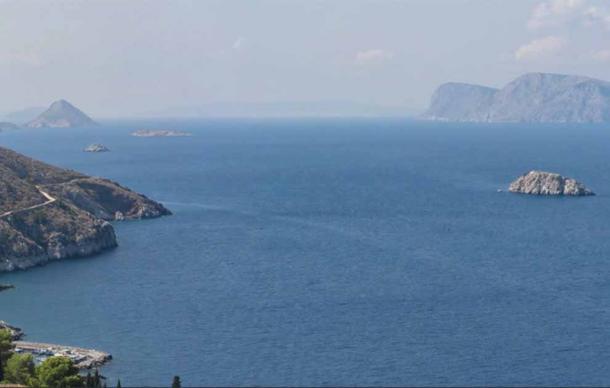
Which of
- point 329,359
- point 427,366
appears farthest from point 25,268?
point 427,366

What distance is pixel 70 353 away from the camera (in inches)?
4139

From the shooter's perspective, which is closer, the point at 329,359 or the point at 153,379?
the point at 153,379

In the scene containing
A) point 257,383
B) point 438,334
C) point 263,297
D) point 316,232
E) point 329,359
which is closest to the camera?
point 257,383

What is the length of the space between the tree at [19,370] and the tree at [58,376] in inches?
123

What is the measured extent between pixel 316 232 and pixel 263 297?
58.7 m

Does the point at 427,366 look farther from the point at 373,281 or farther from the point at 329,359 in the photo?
the point at 373,281

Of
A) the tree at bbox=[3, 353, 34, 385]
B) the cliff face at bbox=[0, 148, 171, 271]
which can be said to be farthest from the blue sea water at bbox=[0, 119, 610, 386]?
the tree at bbox=[3, 353, 34, 385]

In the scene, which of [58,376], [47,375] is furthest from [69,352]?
[58,376]

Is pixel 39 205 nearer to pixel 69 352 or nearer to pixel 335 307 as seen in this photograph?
pixel 335 307

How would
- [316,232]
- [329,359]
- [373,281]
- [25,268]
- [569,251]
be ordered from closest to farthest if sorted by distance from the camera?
[329,359] < [373,281] < [25,268] < [569,251] < [316,232]

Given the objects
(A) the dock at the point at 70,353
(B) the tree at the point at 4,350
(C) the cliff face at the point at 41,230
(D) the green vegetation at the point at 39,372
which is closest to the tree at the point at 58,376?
(D) the green vegetation at the point at 39,372

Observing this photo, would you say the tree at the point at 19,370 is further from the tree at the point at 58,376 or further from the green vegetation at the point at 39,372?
the tree at the point at 58,376

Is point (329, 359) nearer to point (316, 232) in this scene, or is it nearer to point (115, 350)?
point (115, 350)

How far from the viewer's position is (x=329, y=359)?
105 meters
